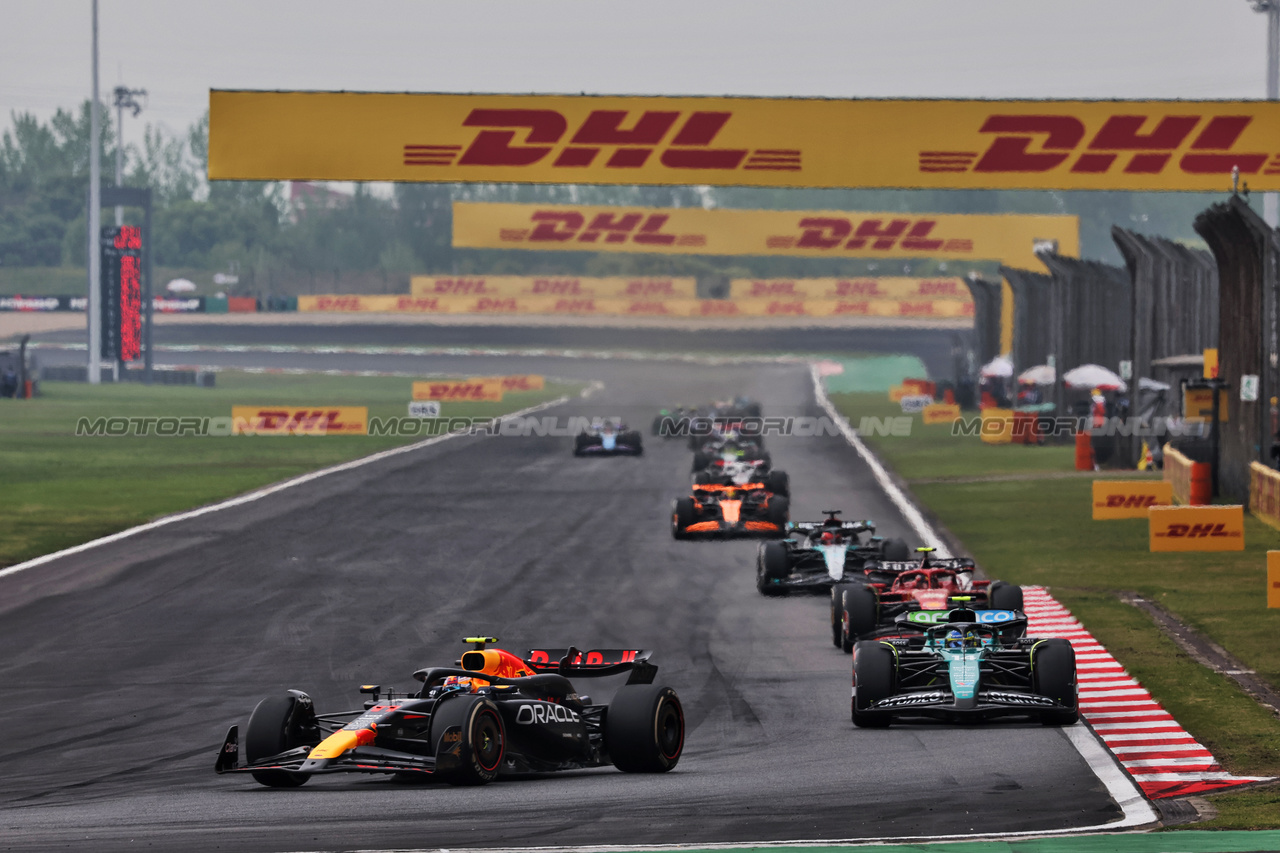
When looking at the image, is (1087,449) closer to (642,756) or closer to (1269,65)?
(1269,65)

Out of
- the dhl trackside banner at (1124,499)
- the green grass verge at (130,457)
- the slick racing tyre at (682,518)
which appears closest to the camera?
the slick racing tyre at (682,518)

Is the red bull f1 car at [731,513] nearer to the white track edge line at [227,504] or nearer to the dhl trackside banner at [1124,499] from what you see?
the dhl trackside banner at [1124,499]

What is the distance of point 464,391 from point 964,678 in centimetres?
6872

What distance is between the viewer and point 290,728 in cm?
1160

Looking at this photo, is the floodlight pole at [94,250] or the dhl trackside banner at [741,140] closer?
the dhl trackside banner at [741,140]

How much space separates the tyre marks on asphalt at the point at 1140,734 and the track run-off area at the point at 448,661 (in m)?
0.23

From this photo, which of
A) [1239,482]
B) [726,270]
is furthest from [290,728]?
[726,270]

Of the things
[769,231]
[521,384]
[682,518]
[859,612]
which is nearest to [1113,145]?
[682,518]

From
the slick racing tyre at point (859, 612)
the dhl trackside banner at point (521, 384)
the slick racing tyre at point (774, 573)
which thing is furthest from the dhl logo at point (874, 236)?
the slick racing tyre at point (859, 612)

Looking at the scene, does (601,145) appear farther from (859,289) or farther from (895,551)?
(859,289)

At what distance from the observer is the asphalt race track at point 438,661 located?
34.2ft

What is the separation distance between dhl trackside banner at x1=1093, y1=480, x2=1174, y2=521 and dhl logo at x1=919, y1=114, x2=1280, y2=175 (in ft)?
22.5

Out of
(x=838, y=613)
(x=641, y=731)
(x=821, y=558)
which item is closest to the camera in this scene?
(x=641, y=731)

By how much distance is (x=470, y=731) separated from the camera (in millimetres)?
11219
